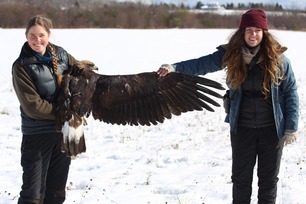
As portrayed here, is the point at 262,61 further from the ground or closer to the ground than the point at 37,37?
closer to the ground

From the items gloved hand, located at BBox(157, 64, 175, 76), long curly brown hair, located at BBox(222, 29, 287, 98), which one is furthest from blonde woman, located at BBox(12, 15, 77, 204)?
long curly brown hair, located at BBox(222, 29, 287, 98)

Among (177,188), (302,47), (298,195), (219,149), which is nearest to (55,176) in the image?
(177,188)

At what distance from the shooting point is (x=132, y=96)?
5035 mm

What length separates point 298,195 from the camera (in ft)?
18.2

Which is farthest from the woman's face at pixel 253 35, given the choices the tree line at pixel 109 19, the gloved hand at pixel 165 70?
the tree line at pixel 109 19

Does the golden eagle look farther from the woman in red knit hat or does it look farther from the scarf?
the scarf

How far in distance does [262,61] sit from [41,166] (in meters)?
2.34

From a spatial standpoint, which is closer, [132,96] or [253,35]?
[253,35]

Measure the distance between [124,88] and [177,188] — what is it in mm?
1776

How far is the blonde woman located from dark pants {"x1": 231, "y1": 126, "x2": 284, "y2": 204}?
1.74 m

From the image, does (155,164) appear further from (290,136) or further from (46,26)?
(46,26)

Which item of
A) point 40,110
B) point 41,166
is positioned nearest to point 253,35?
point 40,110

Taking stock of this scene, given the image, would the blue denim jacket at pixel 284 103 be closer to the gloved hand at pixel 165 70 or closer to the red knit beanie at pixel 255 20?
the red knit beanie at pixel 255 20

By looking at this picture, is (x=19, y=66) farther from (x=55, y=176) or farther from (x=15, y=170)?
(x=15, y=170)
